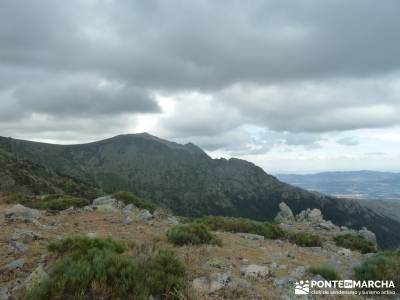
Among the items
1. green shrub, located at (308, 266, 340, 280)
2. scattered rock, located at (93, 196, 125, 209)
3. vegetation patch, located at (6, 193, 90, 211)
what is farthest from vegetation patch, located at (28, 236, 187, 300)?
scattered rock, located at (93, 196, 125, 209)

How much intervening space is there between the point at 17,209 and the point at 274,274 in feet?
44.1

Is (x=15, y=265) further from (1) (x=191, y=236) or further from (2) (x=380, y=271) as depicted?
(2) (x=380, y=271)

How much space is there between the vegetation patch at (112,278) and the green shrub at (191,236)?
181 inches

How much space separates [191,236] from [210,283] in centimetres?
543

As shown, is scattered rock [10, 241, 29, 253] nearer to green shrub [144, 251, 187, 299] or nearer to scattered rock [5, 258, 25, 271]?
scattered rock [5, 258, 25, 271]

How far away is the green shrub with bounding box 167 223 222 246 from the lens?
13773 mm

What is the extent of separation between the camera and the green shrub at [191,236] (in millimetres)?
13773

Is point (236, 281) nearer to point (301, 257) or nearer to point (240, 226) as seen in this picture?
point (301, 257)

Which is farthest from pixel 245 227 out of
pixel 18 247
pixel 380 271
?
pixel 18 247

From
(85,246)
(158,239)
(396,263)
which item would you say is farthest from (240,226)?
(85,246)

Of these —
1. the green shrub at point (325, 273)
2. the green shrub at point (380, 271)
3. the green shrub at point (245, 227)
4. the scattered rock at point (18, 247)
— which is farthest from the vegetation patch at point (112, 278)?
the green shrub at point (245, 227)

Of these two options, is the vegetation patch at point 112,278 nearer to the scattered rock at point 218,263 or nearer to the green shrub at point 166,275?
the green shrub at point 166,275

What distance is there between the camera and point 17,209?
18.2 meters

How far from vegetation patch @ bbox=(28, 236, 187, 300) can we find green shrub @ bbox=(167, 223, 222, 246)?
459 centimetres
